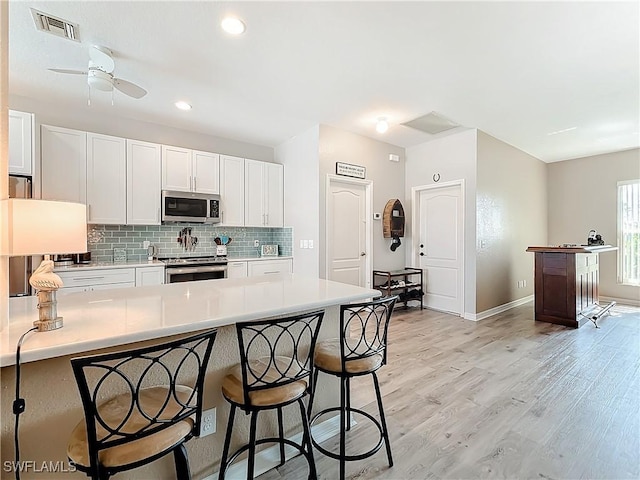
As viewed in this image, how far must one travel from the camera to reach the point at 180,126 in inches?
173

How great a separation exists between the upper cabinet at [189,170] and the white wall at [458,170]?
329 cm

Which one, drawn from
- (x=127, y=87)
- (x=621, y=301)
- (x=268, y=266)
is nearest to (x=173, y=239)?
(x=268, y=266)

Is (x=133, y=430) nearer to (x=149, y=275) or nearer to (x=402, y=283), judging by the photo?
(x=149, y=275)

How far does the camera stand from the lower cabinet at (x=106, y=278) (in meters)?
3.23

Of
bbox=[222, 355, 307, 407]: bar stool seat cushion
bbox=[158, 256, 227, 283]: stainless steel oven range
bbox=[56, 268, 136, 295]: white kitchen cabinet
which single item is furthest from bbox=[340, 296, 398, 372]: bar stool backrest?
bbox=[56, 268, 136, 295]: white kitchen cabinet

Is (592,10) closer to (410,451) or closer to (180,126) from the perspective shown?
(410,451)

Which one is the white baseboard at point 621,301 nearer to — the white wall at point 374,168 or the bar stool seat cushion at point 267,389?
the white wall at point 374,168

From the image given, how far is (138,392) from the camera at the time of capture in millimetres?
1133

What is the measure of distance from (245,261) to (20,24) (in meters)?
3.09

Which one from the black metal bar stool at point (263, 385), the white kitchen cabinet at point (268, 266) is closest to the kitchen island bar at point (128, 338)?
the black metal bar stool at point (263, 385)

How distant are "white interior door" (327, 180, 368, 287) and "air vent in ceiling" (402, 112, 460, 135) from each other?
3.84ft

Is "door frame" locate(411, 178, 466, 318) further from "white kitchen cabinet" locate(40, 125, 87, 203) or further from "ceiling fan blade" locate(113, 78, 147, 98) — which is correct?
"white kitchen cabinet" locate(40, 125, 87, 203)

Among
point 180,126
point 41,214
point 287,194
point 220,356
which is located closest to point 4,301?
point 41,214

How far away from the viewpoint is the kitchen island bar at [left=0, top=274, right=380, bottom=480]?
112 centimetres
